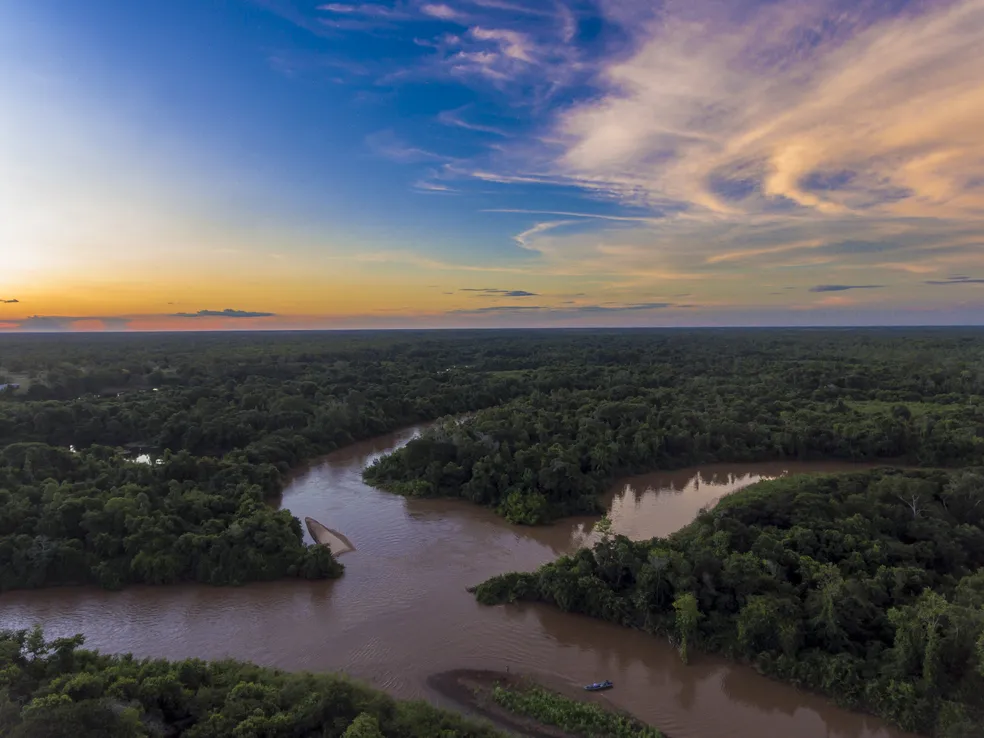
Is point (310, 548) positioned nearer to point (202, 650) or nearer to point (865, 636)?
point (202, 650)

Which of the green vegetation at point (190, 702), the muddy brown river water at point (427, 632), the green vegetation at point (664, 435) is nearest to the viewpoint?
the green vegetation at point (190, 702)

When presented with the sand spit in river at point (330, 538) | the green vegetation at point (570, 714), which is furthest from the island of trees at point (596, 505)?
the sand spit in river at point (330, 538)

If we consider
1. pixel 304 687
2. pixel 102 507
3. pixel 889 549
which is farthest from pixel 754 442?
pixel 102 507

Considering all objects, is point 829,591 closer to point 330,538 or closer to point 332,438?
point 330,538

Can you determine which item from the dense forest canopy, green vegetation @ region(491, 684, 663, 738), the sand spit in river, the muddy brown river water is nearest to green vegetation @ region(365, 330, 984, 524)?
the dense forest canopy

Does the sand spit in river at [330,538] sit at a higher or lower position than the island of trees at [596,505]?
lower

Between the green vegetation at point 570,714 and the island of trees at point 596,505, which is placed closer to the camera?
the green vegetation at point 570,714

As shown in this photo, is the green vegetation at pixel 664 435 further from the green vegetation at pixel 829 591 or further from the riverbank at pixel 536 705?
the riverbank at pixel 536 705
